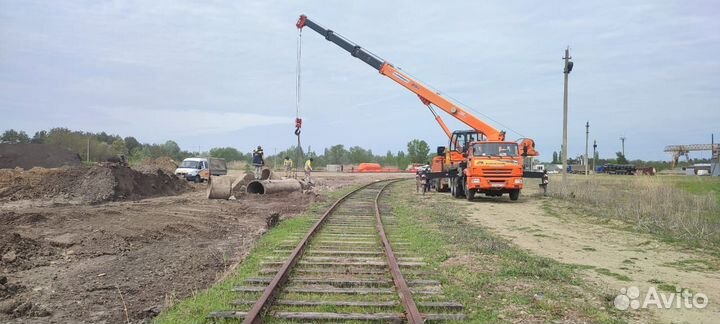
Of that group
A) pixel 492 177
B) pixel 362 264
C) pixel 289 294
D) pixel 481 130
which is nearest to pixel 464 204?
pixel 492 177

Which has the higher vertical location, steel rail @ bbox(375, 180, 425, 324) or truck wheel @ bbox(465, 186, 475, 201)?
truck wheel @ bbox(465, 186, 475, 201)

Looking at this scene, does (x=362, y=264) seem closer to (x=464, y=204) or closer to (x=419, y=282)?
(x=419, y=282)

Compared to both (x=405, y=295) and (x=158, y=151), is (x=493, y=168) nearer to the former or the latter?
(x=405, y=295)

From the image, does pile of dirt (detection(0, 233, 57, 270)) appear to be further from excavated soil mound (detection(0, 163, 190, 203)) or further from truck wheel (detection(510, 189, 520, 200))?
truck wheel (detection(510, 189, 520, 200))

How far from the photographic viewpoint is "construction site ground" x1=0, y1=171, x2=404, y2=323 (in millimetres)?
6020

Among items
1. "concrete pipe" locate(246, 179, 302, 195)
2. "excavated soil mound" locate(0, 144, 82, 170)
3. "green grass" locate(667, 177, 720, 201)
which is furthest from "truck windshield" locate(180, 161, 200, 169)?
"green grass" locate(667, 177, 720, 201)

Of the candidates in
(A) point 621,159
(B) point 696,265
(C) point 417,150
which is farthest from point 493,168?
(A) point 621,159

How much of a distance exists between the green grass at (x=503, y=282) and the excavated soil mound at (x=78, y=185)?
13961mm

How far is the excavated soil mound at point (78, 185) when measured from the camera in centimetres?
2027

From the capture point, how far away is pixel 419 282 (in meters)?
6.89

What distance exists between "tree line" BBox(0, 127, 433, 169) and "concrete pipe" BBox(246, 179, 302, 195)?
5.73 metres

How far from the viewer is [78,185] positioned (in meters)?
21.4

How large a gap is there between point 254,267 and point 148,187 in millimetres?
18372

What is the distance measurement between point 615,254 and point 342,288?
5.80 meters
